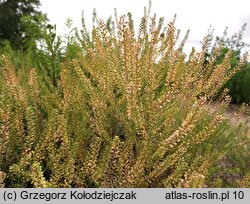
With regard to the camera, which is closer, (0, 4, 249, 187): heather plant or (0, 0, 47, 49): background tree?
(0, 4, 249, 187): heather plant

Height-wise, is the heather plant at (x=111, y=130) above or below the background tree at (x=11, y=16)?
below

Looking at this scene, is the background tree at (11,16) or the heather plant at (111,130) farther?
the background tree at (11,16)

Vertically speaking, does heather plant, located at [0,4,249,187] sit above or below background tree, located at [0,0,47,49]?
below

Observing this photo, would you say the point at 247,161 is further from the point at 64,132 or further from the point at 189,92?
the point at 64,132

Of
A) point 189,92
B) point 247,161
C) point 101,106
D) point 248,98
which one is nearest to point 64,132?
point 101,106

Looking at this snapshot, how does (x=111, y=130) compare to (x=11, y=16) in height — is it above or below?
below

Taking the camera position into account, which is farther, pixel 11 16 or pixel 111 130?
pixel 11 16

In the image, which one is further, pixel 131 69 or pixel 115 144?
pixel 131 69

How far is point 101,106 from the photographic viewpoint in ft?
6.95

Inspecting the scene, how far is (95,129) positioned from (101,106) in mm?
172
